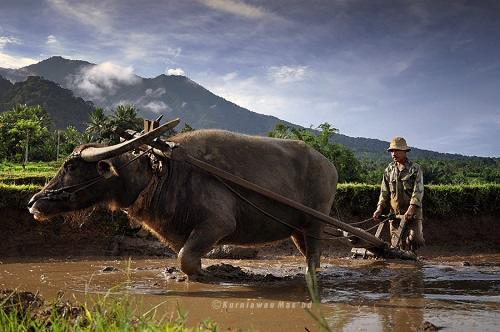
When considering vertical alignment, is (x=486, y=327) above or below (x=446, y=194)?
below

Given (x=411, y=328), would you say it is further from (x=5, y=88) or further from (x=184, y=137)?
(x=5, y=88)

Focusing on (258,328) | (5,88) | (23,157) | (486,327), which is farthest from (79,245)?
(5,88)

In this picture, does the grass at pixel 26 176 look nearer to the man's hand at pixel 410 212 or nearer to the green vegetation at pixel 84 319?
the man's hand at pixel 410 212

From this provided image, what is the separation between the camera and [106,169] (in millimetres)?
5801

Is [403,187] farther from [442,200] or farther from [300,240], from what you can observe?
[442,200]

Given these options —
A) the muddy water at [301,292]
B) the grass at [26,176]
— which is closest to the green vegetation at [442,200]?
the muddy water at [301,292]

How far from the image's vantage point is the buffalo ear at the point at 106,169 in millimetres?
5746

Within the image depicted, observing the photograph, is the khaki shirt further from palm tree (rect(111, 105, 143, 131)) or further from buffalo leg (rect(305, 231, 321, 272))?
palm tree (rect(111, 105, 143, 131))

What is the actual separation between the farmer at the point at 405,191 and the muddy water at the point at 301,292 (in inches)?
23.8

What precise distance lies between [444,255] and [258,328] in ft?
32.5

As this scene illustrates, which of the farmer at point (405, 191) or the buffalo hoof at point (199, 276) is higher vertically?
the farmer at point (405, 191)

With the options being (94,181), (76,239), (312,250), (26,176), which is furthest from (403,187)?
(26,176)

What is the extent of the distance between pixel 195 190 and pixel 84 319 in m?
2.85

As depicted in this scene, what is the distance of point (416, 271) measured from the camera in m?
7.70
